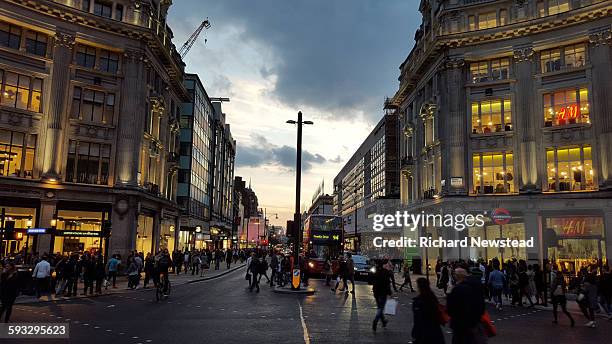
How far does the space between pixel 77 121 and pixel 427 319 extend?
114 ft

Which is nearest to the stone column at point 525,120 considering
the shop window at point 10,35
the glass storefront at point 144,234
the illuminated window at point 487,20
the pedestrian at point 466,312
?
the illuminated window at point 487,20

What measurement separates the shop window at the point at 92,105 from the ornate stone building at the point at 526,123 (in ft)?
93.3

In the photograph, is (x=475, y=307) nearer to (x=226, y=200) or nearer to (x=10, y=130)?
(x=10, y=130)

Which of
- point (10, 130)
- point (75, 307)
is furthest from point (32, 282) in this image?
point (10, 130)

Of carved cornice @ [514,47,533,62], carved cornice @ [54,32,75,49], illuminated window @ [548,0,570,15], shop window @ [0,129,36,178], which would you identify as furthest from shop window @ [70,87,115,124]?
illuminated window @ [548,0,570,15]

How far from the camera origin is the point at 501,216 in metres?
35.8

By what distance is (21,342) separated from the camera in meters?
10.6

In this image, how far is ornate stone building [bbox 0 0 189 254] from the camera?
110 feet

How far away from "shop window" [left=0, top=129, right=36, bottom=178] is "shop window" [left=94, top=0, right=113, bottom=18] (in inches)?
433

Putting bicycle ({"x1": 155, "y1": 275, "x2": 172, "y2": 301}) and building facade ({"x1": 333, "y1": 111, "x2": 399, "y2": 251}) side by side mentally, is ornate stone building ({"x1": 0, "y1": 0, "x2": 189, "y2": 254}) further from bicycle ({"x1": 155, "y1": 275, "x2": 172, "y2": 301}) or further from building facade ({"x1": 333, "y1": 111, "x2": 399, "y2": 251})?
building facade ({"x1": 333, "y1": 111, "x2": 399, "y2": 251})

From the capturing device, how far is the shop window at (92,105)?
3666 cm

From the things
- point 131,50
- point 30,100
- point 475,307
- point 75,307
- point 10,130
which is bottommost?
point 75,307

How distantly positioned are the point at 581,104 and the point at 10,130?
42.4 m

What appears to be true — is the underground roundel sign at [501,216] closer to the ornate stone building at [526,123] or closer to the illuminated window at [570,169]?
the ornate stone building at [526,123]
